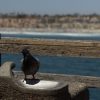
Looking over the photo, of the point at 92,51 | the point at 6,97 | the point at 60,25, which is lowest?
the point at 60,25

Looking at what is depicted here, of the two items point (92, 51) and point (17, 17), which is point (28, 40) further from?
point (17, 17)

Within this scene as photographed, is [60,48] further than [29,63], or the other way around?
[60,48]

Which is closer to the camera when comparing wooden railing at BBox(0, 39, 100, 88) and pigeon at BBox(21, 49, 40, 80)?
pigeon at BBox(21, 49, 40, 80)

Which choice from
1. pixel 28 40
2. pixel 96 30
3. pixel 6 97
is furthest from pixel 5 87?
pixel 96 30

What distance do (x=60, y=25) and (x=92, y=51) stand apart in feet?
540

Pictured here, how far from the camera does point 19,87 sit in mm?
5652

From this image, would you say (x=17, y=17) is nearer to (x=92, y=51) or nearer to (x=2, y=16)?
(x=2, y=16)

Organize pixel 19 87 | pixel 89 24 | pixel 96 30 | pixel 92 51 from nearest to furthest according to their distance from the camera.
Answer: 1. pixel 19 87
2. pixel 92 51
3. pixel 96 30
4. pixel 89 24

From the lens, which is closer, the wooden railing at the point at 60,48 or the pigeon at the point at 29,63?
the pigeon at the point at 29,63

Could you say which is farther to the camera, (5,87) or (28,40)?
(28,40)

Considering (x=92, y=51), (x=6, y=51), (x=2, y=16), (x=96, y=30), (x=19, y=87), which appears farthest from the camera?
(x=2, y=16)

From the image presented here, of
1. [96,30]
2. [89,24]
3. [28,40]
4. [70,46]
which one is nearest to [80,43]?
[70,46]

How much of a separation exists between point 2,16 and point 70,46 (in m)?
176

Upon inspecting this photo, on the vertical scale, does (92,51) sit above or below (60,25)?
above
